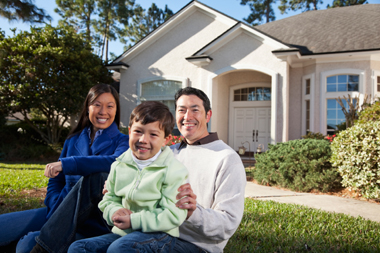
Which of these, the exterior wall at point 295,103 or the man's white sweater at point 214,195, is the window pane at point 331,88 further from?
the man's white sweater at point 214,195

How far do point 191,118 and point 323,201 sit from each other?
4555 millimetres

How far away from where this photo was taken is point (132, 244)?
1736 mm

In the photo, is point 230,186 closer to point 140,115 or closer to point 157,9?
point 140,115

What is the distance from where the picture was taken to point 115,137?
9.61 ft

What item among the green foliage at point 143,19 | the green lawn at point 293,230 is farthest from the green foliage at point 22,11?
the green foliage at point 143,19

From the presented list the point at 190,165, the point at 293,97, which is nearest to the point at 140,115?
the point at 190,165

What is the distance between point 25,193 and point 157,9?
35.5 m

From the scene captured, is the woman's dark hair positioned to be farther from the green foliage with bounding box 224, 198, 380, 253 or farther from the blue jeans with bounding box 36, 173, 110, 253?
the green foliage with bounding box 224, 198, 380, 253

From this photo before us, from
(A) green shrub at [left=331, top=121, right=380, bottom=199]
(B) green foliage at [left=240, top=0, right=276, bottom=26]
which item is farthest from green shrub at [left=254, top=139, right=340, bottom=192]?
(B) green foliage at [left=240, top=0, right=276, bottom=26]

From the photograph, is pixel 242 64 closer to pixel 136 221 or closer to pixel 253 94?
pixel 253 94

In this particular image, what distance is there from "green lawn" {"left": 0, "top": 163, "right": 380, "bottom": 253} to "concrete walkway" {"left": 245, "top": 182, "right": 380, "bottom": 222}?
480mm

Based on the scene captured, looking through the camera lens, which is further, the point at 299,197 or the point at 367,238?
the point at 299,197

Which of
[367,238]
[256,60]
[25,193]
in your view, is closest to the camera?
[367,238]

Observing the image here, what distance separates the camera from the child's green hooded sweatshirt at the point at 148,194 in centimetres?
177
